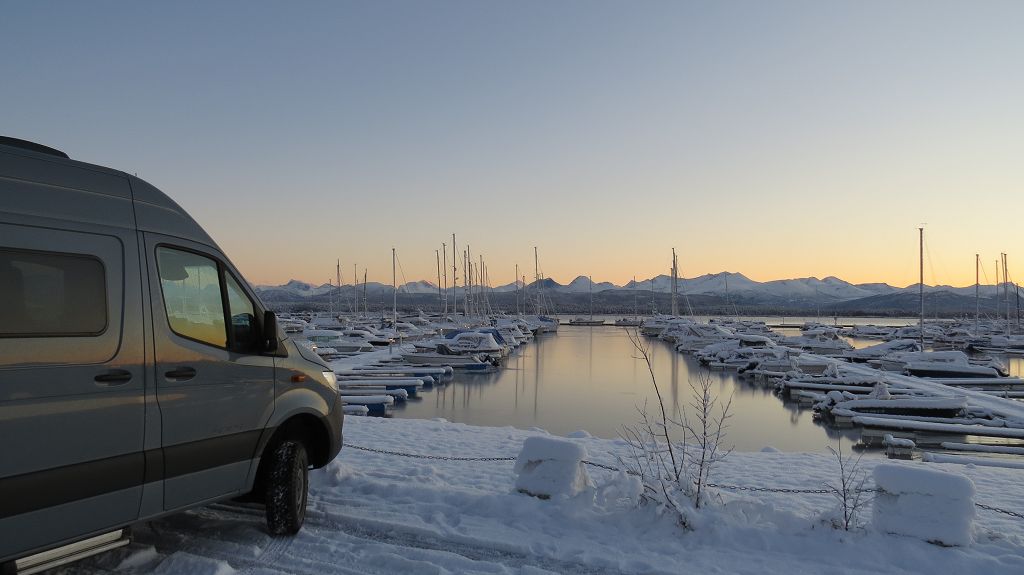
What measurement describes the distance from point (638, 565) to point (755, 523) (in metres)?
1.44

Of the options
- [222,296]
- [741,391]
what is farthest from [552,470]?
[741,391]

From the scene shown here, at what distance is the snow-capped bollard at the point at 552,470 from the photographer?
6.14m

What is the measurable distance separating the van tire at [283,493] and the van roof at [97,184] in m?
1.85

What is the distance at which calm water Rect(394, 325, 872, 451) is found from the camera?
72.5ft

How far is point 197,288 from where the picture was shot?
4551mm

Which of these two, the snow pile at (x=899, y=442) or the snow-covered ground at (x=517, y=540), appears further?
the snow pile at (x=899, y=442)

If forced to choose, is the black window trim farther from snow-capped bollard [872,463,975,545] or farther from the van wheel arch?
snow-capped bollard [872,463,975,545]

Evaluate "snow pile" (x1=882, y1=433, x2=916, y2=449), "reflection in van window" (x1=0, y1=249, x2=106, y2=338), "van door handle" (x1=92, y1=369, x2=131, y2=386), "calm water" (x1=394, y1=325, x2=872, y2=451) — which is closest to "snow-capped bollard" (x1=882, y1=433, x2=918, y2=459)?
"snow pile" (x1=882, y1=433, x2=916, y2=449)

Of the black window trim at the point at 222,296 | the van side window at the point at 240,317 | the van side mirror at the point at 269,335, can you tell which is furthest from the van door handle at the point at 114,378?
the van side mirror at the point at 269,335

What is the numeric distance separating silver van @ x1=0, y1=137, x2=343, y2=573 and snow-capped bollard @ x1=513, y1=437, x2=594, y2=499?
7.63ft

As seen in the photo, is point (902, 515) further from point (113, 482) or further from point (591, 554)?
point (113, 482)

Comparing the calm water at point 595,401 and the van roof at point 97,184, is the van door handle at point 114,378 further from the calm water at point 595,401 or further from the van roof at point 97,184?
the calm water at point 595,401

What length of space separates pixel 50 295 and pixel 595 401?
26.2m

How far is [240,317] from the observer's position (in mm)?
4918
